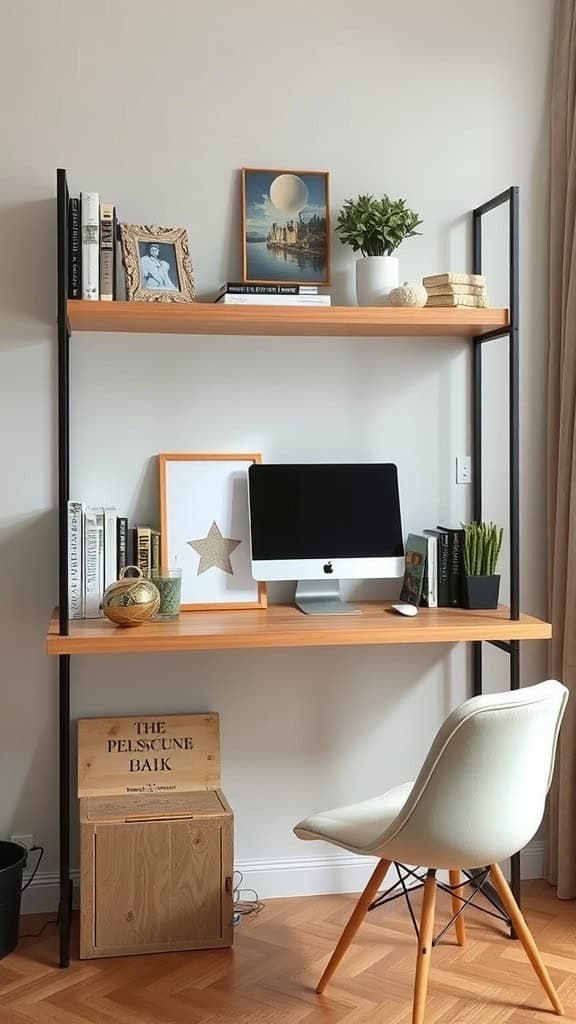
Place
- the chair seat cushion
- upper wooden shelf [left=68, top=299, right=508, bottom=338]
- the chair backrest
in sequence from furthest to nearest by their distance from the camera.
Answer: upper wooden shelf [left=68, top=299, right=508, bottom=338] → the chair seat cushion → the chair backrest

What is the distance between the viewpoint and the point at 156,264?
2.96m

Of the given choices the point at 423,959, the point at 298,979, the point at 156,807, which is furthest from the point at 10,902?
the point at 423,959

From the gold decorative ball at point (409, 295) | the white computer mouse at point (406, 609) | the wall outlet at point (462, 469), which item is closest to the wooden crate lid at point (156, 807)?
the white computer mouse at point (406, 609)

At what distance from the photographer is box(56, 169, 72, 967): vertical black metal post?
2.68 meters

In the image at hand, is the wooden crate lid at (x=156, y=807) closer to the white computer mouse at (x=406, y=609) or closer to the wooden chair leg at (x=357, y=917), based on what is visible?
the wooden chair leg at (x=357, y=917)

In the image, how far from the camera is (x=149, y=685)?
124 inches

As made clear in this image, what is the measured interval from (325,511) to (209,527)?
0.33 meters

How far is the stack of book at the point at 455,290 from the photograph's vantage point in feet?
9.73

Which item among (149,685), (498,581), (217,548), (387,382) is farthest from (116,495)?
(498,581)

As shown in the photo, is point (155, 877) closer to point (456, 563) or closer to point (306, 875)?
point (306, 875)

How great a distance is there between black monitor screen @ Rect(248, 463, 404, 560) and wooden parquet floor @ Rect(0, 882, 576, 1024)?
1.01 m

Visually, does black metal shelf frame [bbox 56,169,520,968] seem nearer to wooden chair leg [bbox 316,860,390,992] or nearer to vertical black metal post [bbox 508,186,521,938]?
vertical black metal post [bbox 508,186,521,938]

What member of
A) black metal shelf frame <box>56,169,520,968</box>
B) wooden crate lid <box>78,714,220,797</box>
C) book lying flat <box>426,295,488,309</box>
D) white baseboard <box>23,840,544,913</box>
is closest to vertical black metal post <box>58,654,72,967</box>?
black metal shelf frame <box>56,169,520,968</box>

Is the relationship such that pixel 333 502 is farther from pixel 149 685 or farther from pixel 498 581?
pixel 149 685
